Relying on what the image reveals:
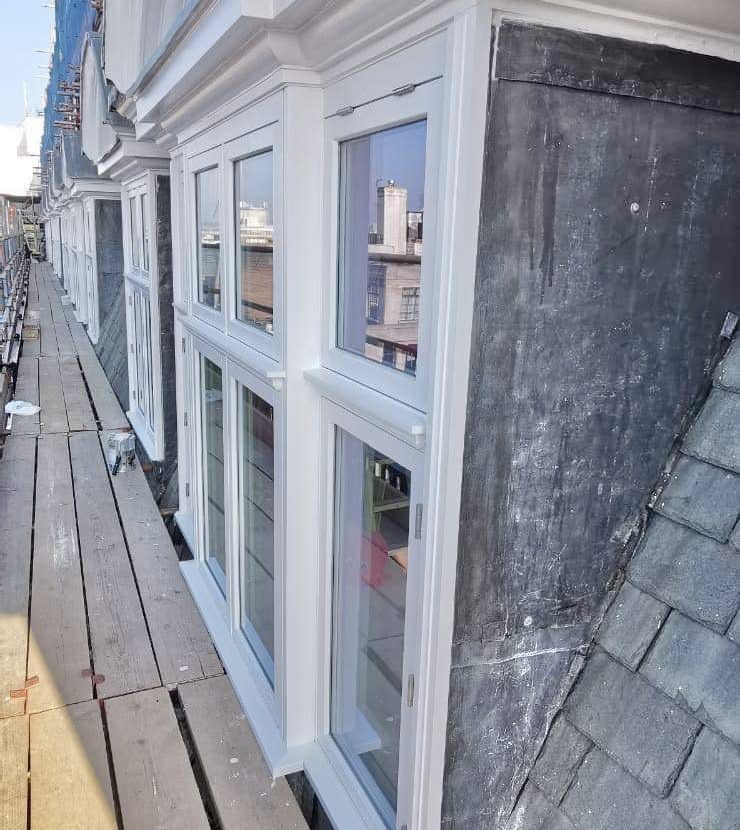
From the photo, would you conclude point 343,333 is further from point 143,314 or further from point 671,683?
point 143,314

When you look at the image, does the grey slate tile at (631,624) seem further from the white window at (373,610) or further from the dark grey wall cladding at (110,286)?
the dark grey wall cladding at (110,286)

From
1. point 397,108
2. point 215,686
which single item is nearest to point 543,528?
point 397,108

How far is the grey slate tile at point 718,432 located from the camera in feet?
4.54

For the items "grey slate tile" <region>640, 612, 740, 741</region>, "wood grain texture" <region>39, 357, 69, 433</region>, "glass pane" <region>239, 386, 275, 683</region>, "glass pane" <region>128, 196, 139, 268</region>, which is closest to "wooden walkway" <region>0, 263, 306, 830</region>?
"glass pane" <region>239, 386, 275, 683</region>

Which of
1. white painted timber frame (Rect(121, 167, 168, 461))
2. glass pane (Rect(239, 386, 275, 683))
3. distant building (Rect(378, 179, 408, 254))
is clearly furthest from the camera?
white painted timber frame (Rect(121, 167, 168, 461))

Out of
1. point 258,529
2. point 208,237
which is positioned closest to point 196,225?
point 208,237

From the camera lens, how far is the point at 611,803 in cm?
138

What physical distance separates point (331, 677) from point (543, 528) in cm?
100

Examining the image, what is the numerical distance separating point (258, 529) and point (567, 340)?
1638 mm

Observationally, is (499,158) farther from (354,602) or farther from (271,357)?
(354,602)

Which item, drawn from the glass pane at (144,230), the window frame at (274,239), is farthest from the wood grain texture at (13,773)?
the glass pane at (144,230)

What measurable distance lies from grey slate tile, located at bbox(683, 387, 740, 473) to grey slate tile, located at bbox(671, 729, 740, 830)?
47 centimetres

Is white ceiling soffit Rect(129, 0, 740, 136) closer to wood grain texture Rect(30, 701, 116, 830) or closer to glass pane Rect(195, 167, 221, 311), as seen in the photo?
glass pane Rect(195, 167, 221, 311)

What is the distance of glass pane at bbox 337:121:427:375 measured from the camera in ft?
4.89
